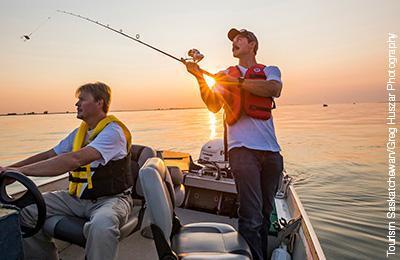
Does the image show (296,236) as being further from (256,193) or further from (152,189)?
(152,189)

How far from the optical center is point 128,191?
270cm

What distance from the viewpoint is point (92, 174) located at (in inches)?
97.2

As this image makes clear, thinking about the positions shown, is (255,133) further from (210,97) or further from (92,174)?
(92,174)

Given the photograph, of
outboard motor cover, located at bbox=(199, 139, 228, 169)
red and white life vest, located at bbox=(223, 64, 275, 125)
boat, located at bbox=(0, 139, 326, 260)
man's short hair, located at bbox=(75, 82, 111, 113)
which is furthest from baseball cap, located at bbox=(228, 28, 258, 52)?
outboard motor cover, located at bbox=(199, 139, 228, 169)

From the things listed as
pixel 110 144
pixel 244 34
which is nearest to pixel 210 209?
pixel 110 144

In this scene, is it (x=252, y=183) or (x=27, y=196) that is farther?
(x=252, y=183)

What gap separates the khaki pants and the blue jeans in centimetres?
90

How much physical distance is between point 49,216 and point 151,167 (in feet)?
3.40

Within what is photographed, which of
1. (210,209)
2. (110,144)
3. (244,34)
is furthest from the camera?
(210,209)

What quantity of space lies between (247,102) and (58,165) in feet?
4.74

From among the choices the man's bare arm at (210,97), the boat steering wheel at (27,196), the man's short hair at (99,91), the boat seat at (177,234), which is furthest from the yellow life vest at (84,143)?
the man's bare arm at (210,97)

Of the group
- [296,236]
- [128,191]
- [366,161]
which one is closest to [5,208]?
[128,191]

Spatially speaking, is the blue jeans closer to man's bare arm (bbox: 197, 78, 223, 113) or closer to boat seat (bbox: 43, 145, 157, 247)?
man's bare arm (bbox: 197, 78, 223, 113)

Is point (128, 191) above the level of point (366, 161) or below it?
above
